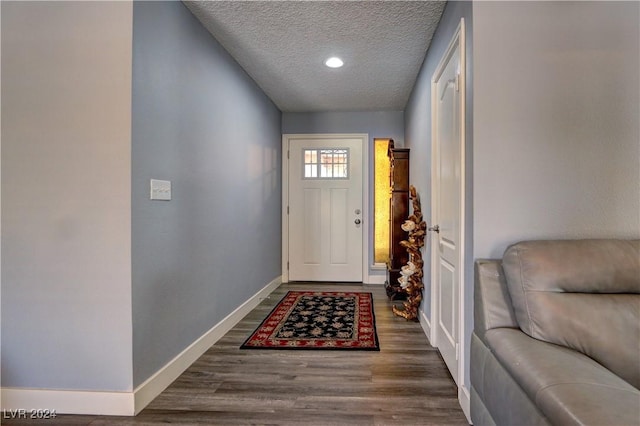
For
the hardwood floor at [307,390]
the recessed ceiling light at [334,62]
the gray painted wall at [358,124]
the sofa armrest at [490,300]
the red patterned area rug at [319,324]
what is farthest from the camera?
the gray painted wall at [358,124]

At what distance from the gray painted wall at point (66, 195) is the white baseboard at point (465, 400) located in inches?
65.0

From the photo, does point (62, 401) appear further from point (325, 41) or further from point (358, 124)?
point (358, 124)

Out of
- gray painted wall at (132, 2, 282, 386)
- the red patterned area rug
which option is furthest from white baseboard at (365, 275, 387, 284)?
gray painted wall at (132, 2, 282, 386)

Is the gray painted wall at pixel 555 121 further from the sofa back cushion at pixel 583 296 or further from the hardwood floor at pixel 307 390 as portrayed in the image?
the hardwood floor at pixel 307 390

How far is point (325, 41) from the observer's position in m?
2.59

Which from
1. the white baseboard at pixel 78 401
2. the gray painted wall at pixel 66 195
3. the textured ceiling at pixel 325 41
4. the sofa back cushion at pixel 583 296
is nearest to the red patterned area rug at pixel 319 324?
the white baseboard at pixel 78 401

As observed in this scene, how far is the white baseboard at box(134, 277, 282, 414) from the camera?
1703 mm

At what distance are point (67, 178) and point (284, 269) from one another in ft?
10.7

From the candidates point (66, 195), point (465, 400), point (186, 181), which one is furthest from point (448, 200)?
point (66, 195)

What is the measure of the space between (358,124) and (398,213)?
1.55 metres

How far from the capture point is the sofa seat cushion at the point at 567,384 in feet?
2.52

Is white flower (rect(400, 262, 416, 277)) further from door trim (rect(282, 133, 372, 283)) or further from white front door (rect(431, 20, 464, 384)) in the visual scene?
door trim (rect(282, 133, 372, 283))

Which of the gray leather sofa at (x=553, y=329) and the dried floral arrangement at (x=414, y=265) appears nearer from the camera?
the gray leather sofa at (x=553, y=329)

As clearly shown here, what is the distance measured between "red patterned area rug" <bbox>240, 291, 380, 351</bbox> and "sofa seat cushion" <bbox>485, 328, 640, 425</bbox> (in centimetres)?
143
